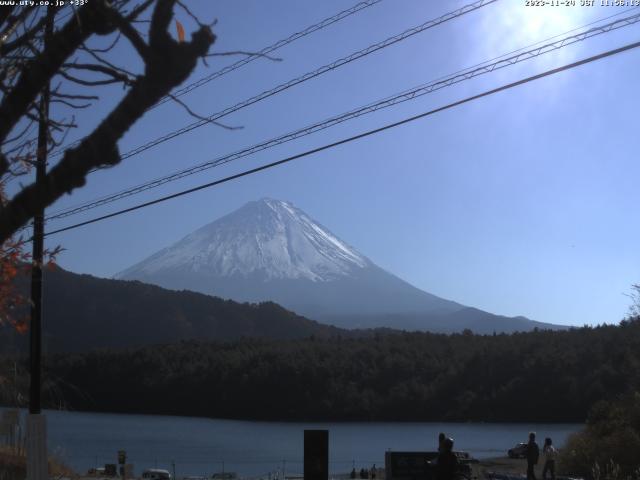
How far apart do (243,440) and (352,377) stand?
23.5 meters

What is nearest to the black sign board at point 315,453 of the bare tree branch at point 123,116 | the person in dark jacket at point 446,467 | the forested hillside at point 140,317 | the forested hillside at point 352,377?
the person in dark jacket at point 446,467

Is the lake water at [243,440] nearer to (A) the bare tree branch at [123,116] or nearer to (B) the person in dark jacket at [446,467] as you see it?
(B) the person in dark jacket at [446,467]

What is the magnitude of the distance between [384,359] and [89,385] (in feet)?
107

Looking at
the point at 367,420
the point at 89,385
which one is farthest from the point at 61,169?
the point at 367,420

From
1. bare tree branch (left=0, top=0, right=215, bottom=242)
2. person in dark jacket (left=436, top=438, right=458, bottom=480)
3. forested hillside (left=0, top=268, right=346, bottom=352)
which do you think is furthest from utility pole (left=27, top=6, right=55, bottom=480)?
forested hillside (left=0, top=268, right=346, bottom=352)

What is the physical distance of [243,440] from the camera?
78938 millimetres

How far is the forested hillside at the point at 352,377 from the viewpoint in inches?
3393

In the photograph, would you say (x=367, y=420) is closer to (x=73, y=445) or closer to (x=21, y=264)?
(x=73, y=445)

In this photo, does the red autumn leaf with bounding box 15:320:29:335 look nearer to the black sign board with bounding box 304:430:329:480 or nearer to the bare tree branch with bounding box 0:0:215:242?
the black sign board with bounding box 304:430:329:480

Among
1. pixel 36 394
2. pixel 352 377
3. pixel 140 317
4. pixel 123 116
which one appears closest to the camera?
pixel 123 116

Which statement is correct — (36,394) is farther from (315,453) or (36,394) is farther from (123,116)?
(123,116)

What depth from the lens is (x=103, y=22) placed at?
182 inches

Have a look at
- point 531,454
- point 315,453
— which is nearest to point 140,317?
point 531,454

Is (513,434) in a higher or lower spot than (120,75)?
lower
